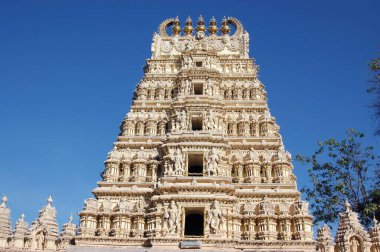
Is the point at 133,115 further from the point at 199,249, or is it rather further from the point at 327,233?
the point at 327,233

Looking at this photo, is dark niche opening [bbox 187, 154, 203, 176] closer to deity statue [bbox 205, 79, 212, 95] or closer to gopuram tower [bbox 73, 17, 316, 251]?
gopuram tower [bbox 73, 17, 316, 251]

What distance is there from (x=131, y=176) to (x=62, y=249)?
20.9 feet

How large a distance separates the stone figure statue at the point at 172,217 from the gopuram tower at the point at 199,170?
0.06 m

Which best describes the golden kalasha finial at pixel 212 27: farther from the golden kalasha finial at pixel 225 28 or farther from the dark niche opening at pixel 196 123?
the dark niche opening at pixel 196 123

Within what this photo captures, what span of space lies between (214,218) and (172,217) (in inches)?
99.5

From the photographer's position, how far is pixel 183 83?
3331 centimetres

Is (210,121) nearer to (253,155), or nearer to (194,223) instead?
(253,155)

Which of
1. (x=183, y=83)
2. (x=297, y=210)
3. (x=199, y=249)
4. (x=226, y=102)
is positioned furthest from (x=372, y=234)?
(x=183, y=83)

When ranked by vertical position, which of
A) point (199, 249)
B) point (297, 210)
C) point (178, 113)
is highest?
point (178, 113)

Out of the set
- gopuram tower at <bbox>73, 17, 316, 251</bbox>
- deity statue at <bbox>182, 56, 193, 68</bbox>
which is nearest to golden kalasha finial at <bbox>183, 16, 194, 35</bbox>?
gopuram tower at <bbox>73, 17, 316, 251</bbox>

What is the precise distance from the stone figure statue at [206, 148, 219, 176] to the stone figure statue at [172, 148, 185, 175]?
170 cm

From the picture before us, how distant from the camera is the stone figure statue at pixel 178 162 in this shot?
89.0 ft

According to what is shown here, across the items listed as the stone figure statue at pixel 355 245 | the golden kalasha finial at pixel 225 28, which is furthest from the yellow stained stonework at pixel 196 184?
the golden kalasha finial at pixel 225 28

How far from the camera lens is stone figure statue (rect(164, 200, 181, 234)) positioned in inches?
966
